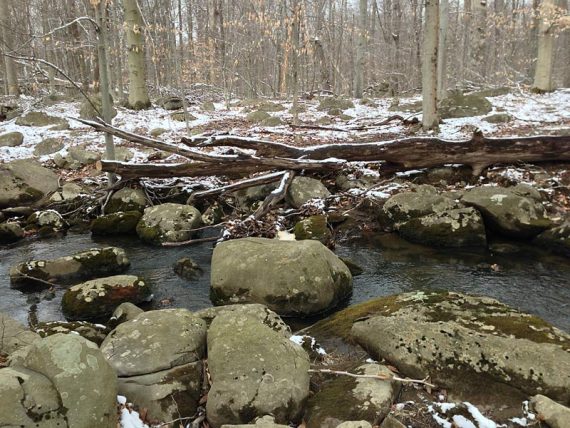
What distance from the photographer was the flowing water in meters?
5.77

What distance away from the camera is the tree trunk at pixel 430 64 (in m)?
10.8

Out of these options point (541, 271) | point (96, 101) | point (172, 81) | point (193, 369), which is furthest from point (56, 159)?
point (172, 81)

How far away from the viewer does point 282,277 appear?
5441 millimetres

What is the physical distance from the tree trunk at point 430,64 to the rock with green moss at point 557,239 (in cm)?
572

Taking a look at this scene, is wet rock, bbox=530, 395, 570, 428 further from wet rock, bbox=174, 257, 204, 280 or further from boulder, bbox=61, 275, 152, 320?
wet rock, bbox=174, 257, 204, 280

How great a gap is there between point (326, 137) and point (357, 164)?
356 centimetres

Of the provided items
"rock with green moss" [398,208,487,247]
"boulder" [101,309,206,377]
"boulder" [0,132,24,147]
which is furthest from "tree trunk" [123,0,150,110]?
"boulder" [101,309,206,377]

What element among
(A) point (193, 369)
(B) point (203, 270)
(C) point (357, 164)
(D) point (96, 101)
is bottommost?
(B) point (203, 270)

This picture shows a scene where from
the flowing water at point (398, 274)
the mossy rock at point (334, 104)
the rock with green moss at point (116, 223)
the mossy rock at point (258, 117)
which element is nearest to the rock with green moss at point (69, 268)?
the flowing water at point (398, 274)

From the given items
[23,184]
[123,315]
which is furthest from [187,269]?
[23,184]

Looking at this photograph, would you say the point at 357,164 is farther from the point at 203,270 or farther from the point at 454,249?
the point at 203,270

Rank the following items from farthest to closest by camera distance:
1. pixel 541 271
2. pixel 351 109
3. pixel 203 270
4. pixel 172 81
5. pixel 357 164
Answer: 1. pixel 172 81
2. pixel 351 109
3. pixel 357 164
4. pixel 203 270
5. pixel 541 271

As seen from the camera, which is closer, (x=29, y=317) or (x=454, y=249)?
(x=29, y=317)

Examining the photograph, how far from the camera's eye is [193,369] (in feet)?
12.2
